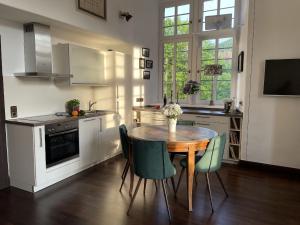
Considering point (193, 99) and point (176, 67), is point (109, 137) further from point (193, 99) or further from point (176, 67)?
point (176, 67)

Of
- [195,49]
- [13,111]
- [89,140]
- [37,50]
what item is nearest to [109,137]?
[89,140]

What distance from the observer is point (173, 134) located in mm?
2783

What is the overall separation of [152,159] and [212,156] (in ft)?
2.31

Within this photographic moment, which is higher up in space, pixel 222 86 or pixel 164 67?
pixel 164 67

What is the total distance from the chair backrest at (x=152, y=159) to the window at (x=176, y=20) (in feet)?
11.8

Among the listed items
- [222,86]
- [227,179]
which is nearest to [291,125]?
[227,179]

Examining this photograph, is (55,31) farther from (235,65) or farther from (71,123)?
(235,65)

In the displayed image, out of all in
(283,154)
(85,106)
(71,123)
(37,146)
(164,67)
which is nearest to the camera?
(37,146)

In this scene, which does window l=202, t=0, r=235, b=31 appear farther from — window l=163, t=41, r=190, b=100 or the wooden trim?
the wooden trim

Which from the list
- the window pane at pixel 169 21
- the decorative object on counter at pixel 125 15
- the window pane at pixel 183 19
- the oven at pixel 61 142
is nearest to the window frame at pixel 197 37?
the window pane at pixel 183 19

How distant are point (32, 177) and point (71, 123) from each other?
2.80 ft

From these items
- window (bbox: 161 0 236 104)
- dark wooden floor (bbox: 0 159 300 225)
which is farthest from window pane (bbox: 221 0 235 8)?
dark wooden floor (bbox: 0 159 300 225)

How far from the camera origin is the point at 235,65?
4.58m

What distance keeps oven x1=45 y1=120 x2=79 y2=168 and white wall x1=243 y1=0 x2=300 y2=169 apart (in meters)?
2.75
